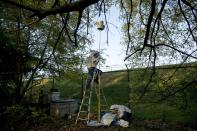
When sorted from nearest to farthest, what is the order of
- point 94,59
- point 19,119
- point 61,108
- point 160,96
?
1. point 160,96
2. point 94,59
3. point 19,119
4. point 61,108

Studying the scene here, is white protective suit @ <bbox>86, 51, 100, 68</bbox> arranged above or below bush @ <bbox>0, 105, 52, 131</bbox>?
above

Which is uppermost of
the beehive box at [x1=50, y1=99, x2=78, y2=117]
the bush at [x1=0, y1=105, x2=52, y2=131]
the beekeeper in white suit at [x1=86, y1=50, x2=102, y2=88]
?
the beekeeper in white suit at [x1=86, y1=50, x2=102, y2=88]

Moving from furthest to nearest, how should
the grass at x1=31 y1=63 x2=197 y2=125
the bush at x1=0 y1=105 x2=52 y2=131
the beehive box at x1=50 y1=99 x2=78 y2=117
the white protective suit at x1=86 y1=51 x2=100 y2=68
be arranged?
the beehive box at x1=50 y1=99 x2=78 y2=117, the bush at x1=0 y1=105 x2=52 y2=131, the white protective suit at x1=86 y1=51 x2=100 y2=68, the grass at x1=31 y1=63 x2=197 y2=125

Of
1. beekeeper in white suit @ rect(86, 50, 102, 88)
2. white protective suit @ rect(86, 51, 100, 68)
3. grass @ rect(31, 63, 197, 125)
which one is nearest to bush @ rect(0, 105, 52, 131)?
beekeeper in white suit @ rect(86, 50, 102, 88)

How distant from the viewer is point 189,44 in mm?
15266

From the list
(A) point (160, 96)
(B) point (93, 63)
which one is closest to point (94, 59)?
(B) point (93, 63)

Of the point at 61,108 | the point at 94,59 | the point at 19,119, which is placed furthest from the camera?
the point at 61,108

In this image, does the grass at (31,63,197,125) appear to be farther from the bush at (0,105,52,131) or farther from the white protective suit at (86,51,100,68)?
the bush at (0,105,52,131)

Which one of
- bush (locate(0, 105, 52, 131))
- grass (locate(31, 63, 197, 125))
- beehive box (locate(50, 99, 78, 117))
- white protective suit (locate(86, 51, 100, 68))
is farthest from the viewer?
beehive box (locate(50, 99, 78, 117))

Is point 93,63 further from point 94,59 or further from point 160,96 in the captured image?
point 160,96

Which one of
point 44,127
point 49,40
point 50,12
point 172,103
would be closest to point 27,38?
point 49,40

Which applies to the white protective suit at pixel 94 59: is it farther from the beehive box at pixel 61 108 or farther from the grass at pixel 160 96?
the beehive box at pixel 61 108

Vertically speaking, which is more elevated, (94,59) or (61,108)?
(94,59)

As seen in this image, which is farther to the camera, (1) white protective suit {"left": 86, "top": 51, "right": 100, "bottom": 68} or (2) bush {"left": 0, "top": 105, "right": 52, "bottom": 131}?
(2) bush {"left": 0, "top": 105, "right": 52, "bottom": 131}
